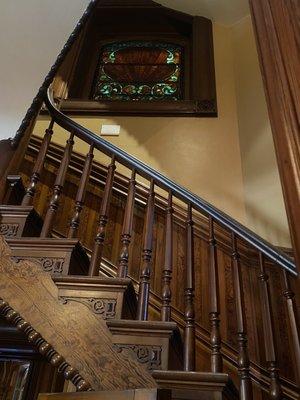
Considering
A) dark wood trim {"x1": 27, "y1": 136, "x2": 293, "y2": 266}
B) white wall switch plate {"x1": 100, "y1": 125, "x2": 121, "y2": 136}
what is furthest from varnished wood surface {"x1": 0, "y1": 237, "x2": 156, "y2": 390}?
white wall switch plate {"x1": 100, "y1": 125, "x2": 121, "y2": 136}

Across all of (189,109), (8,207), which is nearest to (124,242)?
(8,207)

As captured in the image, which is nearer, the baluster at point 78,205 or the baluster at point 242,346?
the baluster at point 242,346

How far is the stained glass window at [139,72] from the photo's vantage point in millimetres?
3982

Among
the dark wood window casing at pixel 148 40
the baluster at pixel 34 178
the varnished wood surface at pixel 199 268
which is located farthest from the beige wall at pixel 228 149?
the baluster at pixel 34 178

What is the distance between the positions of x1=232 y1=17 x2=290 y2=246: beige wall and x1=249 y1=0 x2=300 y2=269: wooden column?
1.95 meters

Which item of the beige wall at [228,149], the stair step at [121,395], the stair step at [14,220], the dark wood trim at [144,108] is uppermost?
the dark wood trim at [144,108]

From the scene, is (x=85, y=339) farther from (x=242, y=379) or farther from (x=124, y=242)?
(x=242, y=379)

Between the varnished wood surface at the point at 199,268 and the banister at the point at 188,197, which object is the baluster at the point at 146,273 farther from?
the varnished wood surface at the point at 199,268

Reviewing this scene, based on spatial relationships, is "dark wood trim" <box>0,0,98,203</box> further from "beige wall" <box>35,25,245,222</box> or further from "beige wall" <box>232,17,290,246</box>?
"beige wall" <box>232,17,290,246</box>

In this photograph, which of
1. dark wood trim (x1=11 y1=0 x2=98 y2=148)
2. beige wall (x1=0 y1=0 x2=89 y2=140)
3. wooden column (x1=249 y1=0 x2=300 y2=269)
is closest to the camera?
wooden column (x1=249 y1=0 x2=300 y2=269)

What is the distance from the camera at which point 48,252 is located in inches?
60.6

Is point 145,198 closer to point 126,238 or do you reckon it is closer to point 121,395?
point 126,238

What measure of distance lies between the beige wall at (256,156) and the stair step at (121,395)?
204cm

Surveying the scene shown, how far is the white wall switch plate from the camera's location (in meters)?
3.43
